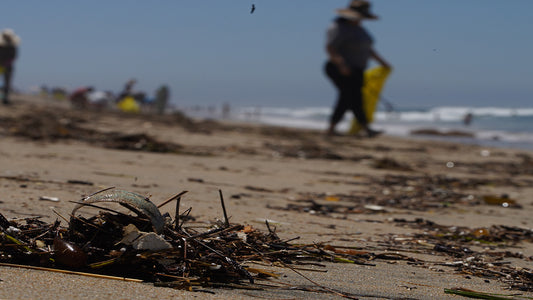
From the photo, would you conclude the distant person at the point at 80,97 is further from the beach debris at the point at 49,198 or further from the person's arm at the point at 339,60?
the beach debris at the point at 49,198

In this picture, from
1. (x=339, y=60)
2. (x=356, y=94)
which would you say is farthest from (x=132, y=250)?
(x=356, y=94)

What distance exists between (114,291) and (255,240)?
2.27 feet

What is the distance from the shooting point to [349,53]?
990cm

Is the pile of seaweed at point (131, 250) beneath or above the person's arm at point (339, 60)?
beneath

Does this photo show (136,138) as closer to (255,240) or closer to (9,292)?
(255,240)

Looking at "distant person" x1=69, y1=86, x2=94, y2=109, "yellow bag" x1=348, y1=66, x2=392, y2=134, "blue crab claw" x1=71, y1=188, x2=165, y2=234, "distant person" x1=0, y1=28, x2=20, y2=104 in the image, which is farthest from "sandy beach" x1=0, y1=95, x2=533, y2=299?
"distant person" x1=69, y1=86, x2=94, y2=109

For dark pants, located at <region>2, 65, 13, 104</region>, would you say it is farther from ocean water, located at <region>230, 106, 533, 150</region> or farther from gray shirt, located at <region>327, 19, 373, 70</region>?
ocean water, located at <region>230, 106, 533, 150</region>

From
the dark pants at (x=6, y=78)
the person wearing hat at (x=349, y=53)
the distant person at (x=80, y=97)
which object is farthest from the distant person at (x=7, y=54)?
the person wearing hat at (x=349, y=53)

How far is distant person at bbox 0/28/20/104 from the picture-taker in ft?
46.2

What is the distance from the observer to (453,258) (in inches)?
104

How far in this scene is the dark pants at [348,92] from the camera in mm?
10070

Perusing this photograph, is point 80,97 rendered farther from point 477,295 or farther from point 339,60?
point 477,295

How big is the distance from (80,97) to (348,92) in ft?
41.6

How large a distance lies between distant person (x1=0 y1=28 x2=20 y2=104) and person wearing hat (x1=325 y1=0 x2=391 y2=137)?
7.95 m
